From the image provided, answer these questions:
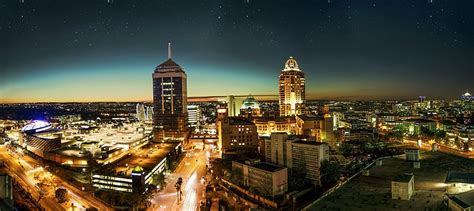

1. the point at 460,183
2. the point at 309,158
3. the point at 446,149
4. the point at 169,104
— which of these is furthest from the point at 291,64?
the point at 460,183

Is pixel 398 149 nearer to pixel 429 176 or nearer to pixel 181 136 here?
pixel 429 176

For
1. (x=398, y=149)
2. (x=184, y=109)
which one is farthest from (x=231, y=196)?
(x=184, y=109)

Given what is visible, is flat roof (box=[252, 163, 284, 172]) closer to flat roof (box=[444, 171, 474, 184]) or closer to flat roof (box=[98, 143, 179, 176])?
flat roof (box=[98, 143, 179, 176])

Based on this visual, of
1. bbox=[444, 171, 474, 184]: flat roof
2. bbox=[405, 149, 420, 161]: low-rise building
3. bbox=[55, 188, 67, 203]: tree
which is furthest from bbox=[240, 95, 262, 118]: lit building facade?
bbox=[444, 171, 474, 184]: flat roof

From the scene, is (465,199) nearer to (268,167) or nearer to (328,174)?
(328,174)

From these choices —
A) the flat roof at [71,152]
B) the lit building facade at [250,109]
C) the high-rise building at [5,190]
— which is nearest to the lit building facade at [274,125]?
the lit building facade at [250,109]

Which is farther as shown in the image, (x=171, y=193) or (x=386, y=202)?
(x=171, y=193)
